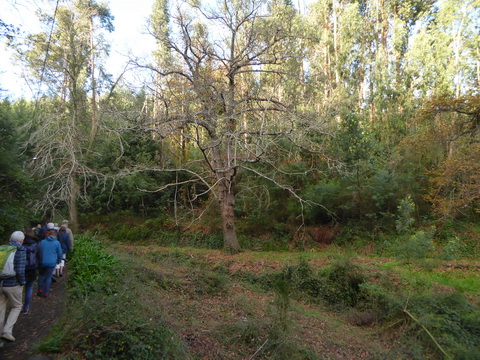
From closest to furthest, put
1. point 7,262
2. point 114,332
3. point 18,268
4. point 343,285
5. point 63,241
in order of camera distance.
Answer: point 114,332 < point 7,262 < point 18,268 < point 63,241 < point 343,285

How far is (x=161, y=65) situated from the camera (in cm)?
1442

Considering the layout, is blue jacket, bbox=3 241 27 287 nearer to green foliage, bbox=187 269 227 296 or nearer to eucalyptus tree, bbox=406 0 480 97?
green foliage, bbox=187 269 227 296

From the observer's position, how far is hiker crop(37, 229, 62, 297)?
7.04m

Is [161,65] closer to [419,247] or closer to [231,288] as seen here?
[231,288]

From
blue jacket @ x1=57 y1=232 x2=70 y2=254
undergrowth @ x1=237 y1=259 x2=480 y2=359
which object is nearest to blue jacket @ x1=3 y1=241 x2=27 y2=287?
undergrowth @ x1=237 y1=259 x2=480 y2=359

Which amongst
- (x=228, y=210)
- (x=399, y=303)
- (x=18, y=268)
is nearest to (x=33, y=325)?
(x=18, y=268)

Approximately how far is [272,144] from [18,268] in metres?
8.84

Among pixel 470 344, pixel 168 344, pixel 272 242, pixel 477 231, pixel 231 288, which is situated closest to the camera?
pixel 168 344

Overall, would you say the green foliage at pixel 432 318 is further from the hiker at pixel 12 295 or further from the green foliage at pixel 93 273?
the hiker at pixel 12 295

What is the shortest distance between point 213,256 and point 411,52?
19633mm

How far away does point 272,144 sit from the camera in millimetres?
12148

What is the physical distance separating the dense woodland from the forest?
4.3 inches

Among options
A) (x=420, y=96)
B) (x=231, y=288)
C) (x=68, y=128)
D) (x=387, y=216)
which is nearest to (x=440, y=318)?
(x=231, y=288)

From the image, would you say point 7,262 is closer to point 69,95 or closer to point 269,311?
point 269,311
